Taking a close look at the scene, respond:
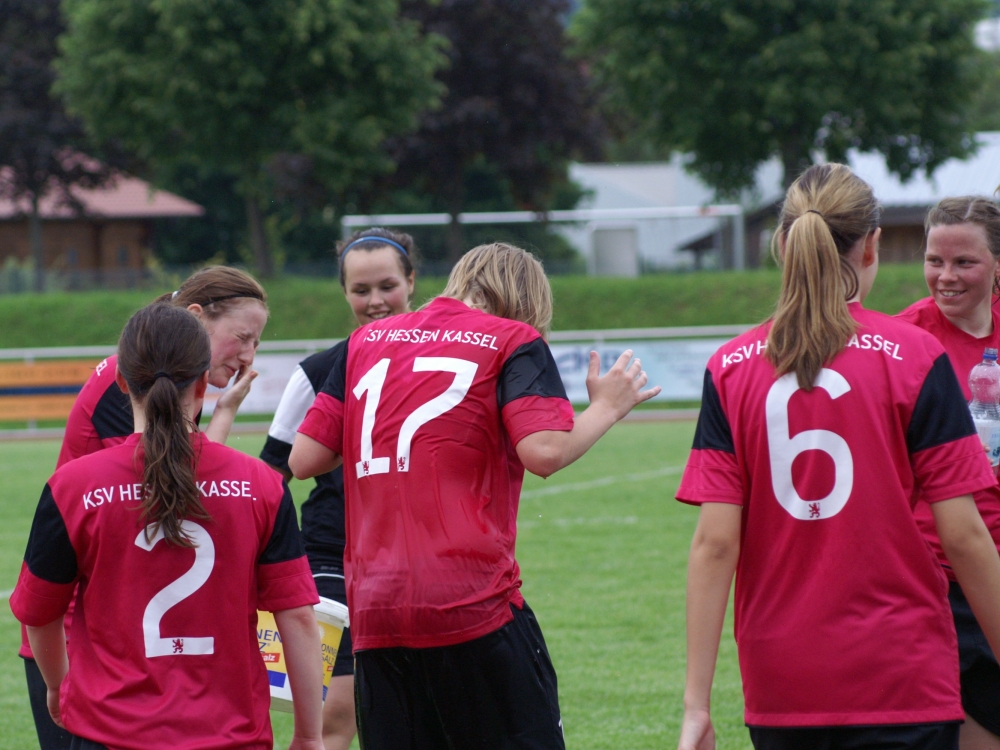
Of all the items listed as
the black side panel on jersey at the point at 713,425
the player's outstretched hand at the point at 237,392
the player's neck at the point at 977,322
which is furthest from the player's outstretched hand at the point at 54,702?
the player's neck at the point at 977,322

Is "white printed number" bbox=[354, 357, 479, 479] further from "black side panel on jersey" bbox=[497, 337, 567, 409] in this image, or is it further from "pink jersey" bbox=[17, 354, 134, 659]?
"pink jersey" bbox=[17, 354, 134, 659]

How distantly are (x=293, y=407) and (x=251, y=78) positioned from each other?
23981 mm

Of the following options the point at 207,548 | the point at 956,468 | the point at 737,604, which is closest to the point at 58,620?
the point at 207,548

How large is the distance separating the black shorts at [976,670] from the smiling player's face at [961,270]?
82cm

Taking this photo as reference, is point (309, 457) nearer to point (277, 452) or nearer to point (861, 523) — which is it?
point (277, 452)

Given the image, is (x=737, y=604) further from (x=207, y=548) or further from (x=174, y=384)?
(x=174, y=384)

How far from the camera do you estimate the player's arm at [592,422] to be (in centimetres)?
292

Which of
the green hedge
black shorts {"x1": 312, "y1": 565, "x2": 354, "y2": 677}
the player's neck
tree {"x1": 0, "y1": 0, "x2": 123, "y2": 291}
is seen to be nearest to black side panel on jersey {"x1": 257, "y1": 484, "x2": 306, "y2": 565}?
black shorts {"x1": 312, "y1": 565, "x2": 354, "y2": 677}

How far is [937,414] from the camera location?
2.51 metres

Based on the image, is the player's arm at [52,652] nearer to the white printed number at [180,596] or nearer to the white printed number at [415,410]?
the white printed number at [180,596]

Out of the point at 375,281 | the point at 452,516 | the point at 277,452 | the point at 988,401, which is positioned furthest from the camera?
the point at 375,281

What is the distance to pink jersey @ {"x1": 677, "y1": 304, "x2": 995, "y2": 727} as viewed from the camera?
2.50 meters

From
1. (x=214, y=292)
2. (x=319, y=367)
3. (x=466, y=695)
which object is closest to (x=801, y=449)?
(x=466, y=695)

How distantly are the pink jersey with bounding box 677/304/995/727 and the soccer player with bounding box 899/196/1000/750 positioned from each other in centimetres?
76
